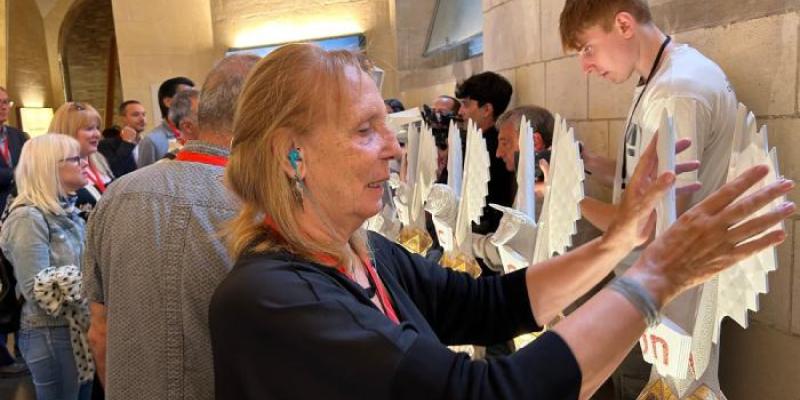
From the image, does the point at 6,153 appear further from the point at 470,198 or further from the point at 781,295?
the point at 781,295

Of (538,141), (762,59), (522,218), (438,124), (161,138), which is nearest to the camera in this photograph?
(522,218)

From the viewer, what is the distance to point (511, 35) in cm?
341

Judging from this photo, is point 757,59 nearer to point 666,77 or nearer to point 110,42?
point 666,77

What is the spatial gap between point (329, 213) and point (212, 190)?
0.47 metres

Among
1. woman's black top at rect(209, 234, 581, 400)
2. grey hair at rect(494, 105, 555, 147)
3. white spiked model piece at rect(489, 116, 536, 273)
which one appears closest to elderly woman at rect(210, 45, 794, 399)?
woman's black top at rect(209, 234, 581, 400)

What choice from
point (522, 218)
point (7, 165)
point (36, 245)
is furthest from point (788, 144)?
point (7, 165)

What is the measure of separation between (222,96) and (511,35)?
2.33 meters

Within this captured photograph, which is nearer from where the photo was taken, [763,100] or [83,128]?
[763,100]

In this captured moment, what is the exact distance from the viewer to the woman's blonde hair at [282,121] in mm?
922

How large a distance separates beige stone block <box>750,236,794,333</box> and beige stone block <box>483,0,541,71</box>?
170 centimetres

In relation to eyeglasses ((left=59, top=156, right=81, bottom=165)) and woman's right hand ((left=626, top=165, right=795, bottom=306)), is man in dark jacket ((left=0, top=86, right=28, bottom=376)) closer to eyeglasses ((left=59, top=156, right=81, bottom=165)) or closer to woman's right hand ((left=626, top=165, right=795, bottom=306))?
eyeglasses ((left=59, top=156, right=81, bottom=165))

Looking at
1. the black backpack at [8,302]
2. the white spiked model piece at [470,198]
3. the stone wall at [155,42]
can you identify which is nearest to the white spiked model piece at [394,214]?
the white spiked model piece at [470,198]

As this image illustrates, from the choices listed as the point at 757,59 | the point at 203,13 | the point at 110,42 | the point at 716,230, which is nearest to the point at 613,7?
the point at 757,59

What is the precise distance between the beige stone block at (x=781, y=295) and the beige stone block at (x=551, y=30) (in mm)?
1453
